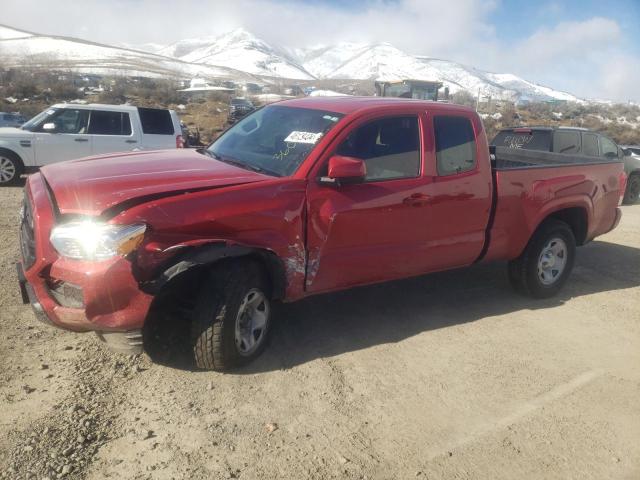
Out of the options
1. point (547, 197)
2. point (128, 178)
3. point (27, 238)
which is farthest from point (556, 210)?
point (27, 238)

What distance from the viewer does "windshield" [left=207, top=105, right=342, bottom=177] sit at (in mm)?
3922

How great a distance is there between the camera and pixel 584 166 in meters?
5.59

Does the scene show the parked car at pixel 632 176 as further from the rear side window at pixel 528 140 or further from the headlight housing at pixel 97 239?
the headlight housing at pixel 97 239

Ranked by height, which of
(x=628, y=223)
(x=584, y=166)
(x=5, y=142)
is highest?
(x=584, y=166)

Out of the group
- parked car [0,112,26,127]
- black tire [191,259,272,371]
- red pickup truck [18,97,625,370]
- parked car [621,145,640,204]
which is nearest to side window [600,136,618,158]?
parked car [621,145,640,204]

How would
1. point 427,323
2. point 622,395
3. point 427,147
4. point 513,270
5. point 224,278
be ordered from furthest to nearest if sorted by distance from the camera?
1. point 513,270
2. point 427,323
3. point 427,147
4. point 622,395
5. point 224,278

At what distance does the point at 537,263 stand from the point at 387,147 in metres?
2.23

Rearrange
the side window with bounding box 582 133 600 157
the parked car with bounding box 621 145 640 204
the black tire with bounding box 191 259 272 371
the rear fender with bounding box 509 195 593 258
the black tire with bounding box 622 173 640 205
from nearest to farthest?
the black tire with bounding box 191 259 272 371, the rear fender with bounding box 509 195 593 258, the side window with bounding box 582 133 600 157, the parked car with bounding box 621 145 640 204, the black tire with bounding box 622 173 640 205

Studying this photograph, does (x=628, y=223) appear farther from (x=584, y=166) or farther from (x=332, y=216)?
(x=332, y=216)

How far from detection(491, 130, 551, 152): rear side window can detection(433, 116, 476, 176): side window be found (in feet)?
20.0

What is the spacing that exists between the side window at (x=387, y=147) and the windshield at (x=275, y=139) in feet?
0.73

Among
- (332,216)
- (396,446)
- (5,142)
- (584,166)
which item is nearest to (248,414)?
(396,446)

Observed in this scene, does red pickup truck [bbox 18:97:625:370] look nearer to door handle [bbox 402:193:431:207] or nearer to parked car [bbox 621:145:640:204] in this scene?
door handle [bbox 402:193:431:207]

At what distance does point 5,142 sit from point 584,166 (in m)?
9.75
